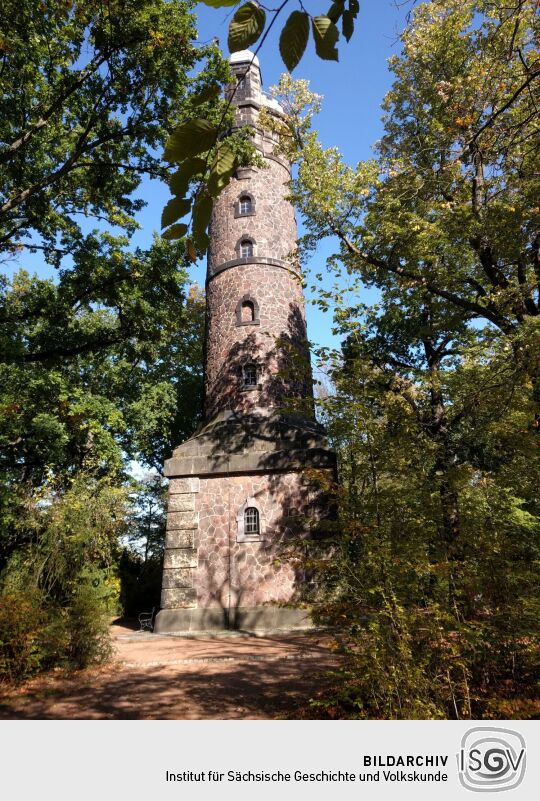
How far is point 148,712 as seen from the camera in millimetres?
4910

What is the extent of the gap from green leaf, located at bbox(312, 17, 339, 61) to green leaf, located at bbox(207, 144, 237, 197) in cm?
42

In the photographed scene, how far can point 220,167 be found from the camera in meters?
1.53

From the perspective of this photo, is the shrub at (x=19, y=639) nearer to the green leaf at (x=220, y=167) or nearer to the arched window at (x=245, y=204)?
the green leaf at (x=220, y=167)

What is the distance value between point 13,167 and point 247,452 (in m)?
8.21

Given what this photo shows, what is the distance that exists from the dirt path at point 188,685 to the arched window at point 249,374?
22.3 feet

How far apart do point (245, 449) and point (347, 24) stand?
1076cm

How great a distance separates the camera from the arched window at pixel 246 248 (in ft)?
46.8

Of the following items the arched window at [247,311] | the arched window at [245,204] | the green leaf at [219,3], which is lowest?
the green leaf at [219,3]

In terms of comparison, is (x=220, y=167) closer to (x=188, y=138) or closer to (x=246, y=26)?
(x=188, y=138)


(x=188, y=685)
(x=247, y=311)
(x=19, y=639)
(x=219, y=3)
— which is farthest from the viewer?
(x=247, y=311)

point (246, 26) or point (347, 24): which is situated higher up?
point (347, 24)
